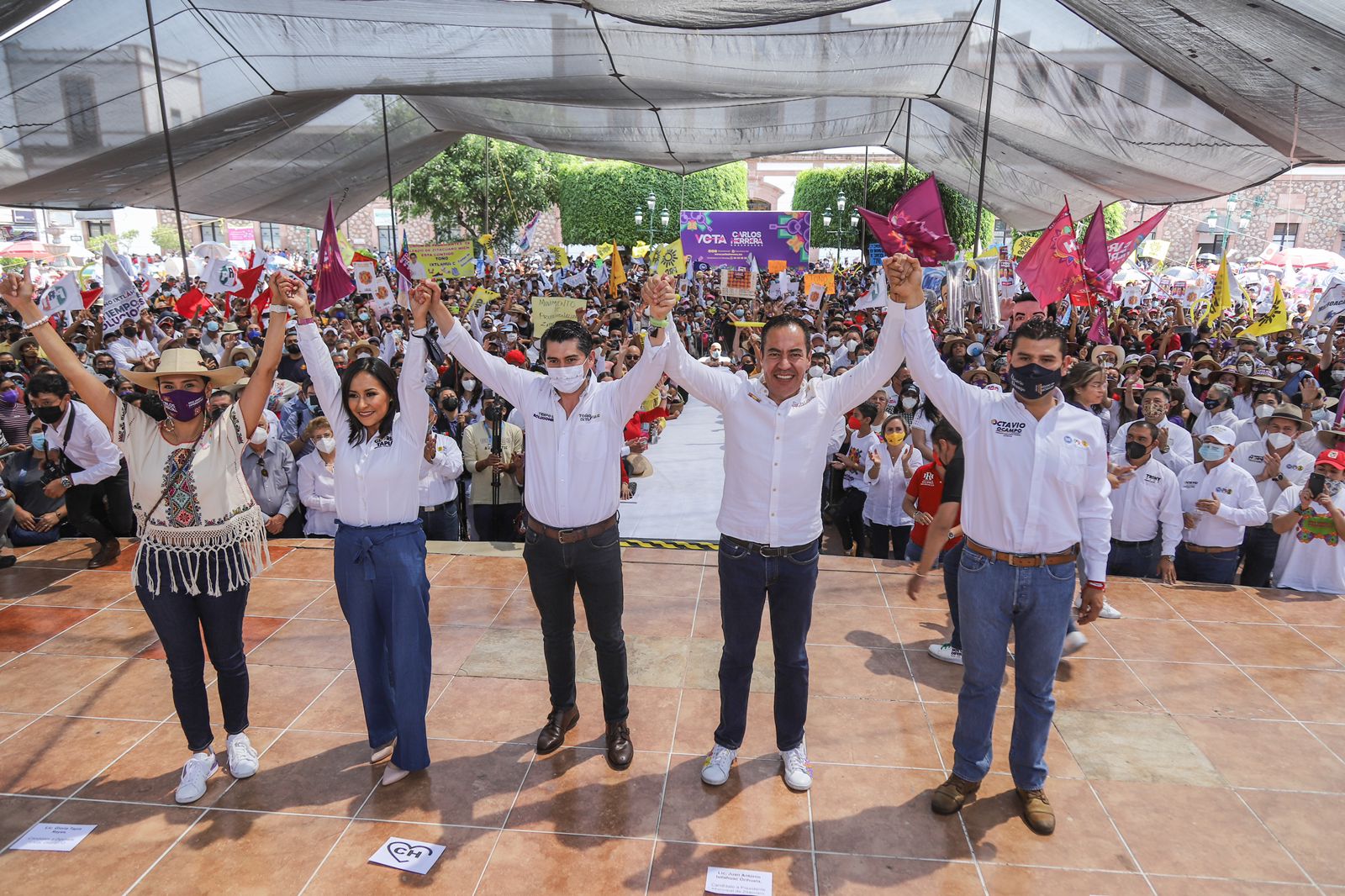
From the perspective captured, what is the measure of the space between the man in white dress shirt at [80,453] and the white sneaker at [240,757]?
2.90 metres

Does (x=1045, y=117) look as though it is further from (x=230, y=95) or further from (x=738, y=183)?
(x=738, y=183)

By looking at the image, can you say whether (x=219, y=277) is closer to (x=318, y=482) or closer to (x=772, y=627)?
(x=318, y=482)

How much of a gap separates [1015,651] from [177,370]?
3.47 meters

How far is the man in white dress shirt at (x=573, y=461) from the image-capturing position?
137 inches

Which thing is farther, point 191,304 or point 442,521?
point 191,304

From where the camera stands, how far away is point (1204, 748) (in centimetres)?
391

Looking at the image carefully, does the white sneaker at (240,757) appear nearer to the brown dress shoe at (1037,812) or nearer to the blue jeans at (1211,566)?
the brown dress shoe at (1037,812)

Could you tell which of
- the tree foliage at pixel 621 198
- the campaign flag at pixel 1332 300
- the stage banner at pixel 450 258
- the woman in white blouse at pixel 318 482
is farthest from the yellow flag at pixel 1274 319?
the tree foliage at pixel 621 198

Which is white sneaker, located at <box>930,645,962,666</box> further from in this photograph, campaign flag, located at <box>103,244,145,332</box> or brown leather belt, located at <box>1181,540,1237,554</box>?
campaign flag, located at <box>103,244,145,332</box>

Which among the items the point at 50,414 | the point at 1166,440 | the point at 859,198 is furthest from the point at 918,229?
the point at 859,198

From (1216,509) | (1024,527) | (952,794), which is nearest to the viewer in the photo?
(1024,527)

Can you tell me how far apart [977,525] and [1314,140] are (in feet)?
31.3

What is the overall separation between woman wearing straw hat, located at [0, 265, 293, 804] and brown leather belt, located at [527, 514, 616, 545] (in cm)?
113

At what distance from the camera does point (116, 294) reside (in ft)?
30.6
